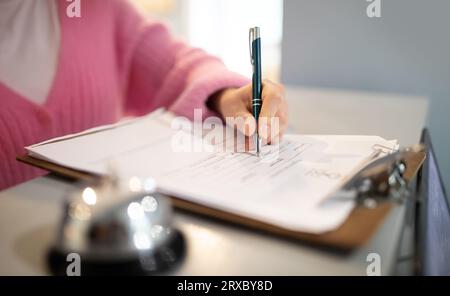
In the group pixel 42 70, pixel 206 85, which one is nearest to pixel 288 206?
pixel 206 85

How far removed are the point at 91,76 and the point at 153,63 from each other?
0.11 meters

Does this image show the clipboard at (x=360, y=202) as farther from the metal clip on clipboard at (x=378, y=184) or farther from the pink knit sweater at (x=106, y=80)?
the pink knit sweater at (x=106, y=80)

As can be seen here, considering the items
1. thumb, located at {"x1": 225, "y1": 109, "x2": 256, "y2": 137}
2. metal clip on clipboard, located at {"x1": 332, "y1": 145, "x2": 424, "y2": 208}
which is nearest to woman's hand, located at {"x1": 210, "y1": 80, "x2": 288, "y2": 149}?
thumb, located at {"x1": 225, "y1": 109, "x2": 256, "y2": 137}

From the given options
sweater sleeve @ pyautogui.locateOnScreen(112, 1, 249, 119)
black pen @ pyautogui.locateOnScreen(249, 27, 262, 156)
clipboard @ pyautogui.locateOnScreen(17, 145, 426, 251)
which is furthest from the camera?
sweater sleeve @ pyautogui.locateOnScreen(112, 1, 249, 119)

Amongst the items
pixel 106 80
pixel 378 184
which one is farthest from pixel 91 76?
pixel 378 184

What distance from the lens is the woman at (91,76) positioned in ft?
1.34

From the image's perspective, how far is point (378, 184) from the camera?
0.24 meters

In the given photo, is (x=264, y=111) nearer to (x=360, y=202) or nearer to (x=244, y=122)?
(x=244, y=122)

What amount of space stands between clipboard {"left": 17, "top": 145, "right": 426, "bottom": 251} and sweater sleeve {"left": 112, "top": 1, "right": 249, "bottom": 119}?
0.28m

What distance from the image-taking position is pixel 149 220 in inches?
8.5

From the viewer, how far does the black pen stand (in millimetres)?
341

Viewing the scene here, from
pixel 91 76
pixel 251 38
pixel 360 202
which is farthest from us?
pixel 91 76

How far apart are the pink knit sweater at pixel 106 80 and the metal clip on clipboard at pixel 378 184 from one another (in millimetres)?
200

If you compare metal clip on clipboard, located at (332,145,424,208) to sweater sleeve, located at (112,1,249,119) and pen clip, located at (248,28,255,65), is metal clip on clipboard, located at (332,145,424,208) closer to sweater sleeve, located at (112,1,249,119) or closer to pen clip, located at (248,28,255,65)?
pen clip, located at (248,28,255,65)
